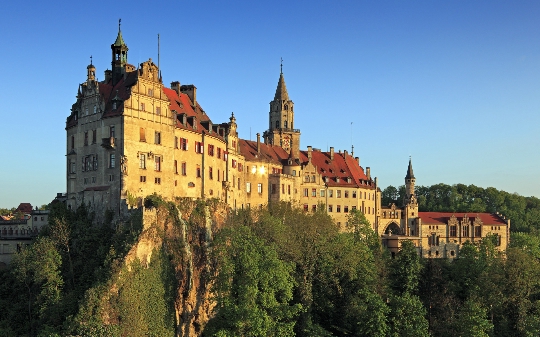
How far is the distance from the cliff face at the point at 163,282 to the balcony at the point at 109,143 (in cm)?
887

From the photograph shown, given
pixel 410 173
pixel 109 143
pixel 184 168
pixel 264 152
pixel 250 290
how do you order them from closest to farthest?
pixel 250 290, pixel 109 143, pixel 184 168, pixel 264 152, pixel 410 173

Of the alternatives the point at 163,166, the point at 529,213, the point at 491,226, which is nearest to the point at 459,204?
the point at 529,213

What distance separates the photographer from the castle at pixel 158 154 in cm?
8175

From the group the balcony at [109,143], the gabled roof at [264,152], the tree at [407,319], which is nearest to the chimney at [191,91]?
the gabled roof at [264,152]

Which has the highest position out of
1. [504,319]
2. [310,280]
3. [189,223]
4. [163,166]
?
[163,166]

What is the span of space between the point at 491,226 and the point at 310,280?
54170 mm

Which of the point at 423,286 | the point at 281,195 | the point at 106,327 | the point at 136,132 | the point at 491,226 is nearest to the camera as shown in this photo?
the point at 106,327

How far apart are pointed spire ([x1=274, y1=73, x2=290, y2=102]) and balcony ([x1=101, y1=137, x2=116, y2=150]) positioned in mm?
55099

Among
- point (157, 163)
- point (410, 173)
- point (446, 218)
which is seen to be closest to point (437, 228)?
point (446, 218)

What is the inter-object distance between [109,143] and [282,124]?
174 ft

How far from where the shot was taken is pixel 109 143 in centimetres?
8106

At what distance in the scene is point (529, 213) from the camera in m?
170

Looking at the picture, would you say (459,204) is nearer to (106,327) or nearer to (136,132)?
(136,132)

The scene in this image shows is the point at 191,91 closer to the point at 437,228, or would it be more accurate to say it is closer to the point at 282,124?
the point at 282,124
